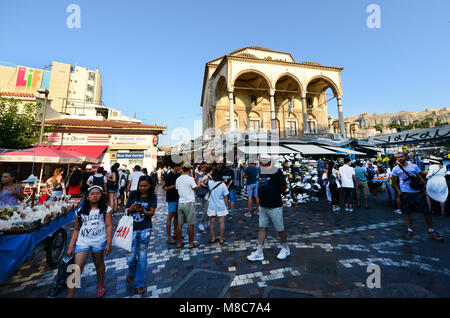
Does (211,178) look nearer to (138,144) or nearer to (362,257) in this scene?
(362,257)

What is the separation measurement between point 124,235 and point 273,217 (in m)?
2.41

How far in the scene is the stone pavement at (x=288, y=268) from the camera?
241 centimetres

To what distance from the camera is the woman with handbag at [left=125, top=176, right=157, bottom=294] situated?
250 centimetres

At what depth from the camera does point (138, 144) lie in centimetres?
1550

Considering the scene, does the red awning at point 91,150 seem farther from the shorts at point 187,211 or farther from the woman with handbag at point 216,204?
the woman with handbag at point 216,204

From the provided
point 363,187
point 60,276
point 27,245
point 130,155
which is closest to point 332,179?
point 363,187

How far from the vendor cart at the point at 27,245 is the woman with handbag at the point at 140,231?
142 centimetres

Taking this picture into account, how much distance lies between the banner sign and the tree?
30239 mm

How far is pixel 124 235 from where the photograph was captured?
2.40 m

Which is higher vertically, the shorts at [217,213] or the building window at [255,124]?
the building window at [255,124]

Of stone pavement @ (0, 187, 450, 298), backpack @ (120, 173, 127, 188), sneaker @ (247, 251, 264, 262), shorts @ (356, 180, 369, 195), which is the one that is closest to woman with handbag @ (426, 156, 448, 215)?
stone pavement @ (0, 187, 450, 298)

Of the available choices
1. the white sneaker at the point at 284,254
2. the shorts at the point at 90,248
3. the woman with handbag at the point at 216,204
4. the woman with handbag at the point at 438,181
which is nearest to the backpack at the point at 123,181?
the woman with handbag at the point at 216,204
